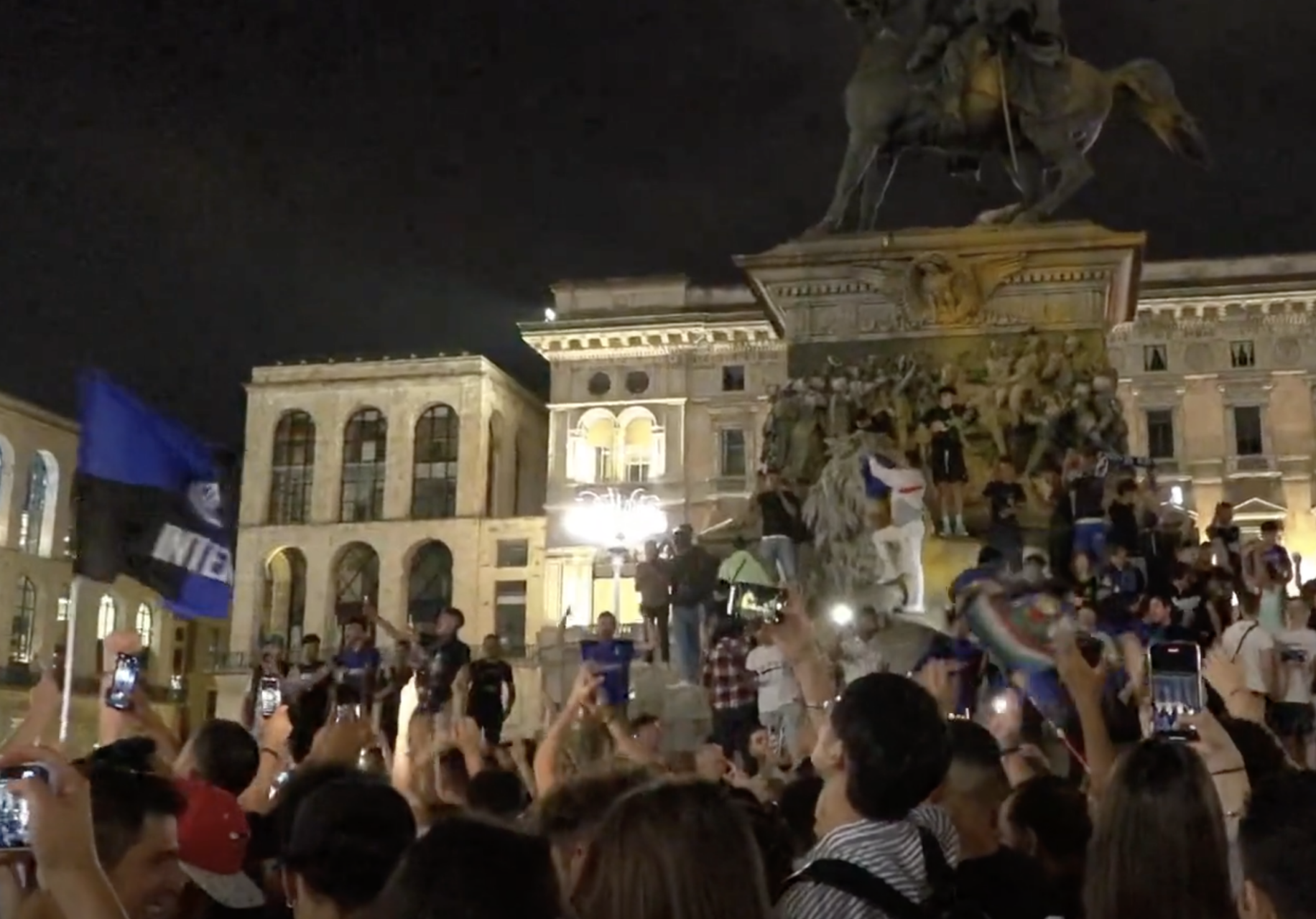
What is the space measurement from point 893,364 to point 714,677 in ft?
17.2

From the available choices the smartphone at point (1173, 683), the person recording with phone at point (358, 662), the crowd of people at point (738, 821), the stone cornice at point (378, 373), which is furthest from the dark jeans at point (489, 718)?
the stone cornice at point (378, 373)

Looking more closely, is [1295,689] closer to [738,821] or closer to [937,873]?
[937,873]

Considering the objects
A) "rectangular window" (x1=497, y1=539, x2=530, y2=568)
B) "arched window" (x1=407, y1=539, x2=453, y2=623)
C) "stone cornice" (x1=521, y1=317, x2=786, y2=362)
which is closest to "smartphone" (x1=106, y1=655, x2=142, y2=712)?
"stone cornice" (x1=521, y1=317, x2=786, y2=362)

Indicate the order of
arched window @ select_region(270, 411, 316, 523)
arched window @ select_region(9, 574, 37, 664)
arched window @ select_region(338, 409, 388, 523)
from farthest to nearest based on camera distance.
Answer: arched window @ select_region(270, 411, 316, 523) < arched window @ select_region(338, 409, 388, 523) < arched window @ select_region(9, 574, 37, 664)

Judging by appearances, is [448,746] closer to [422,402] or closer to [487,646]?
[487,646]

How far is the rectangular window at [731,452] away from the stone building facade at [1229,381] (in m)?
14.4

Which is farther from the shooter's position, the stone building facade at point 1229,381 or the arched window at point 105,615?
the arched window at point 105,615

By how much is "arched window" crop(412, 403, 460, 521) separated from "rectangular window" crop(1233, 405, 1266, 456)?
1266 inches

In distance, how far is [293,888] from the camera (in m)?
3.30

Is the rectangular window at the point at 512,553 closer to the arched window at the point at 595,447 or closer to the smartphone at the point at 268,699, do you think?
the arched window at the point at 595,447

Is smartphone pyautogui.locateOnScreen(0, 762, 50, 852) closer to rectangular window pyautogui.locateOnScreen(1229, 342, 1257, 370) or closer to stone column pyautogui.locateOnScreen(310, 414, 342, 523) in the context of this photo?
rectangular window pyautogui.locateOnScreen(1229, 342, 1257, 370)

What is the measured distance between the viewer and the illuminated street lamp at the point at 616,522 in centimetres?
3512

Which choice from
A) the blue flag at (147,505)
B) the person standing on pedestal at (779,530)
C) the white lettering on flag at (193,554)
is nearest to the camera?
the blue flag at (147,505)

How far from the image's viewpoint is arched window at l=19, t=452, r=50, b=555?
211ft
